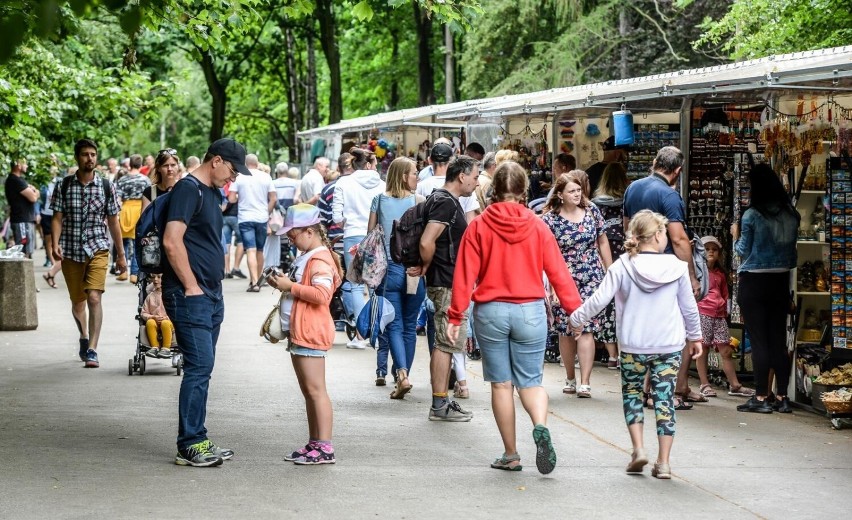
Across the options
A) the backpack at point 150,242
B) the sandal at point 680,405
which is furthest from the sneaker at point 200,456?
the sandal at point 680,405

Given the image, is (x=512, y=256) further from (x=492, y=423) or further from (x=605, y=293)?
(x=492, y=423)

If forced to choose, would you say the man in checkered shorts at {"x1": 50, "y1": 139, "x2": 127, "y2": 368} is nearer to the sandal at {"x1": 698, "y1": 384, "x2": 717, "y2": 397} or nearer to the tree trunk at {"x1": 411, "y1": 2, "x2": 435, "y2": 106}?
the sandal at {"x1": 698, "y1": 384, "x2": 717, "y2": 397}

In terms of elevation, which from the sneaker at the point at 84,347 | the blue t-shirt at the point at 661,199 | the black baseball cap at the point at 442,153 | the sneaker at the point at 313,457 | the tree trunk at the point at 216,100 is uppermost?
the tree trunk at the point at 216,100

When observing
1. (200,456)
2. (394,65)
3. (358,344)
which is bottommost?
(200,456)

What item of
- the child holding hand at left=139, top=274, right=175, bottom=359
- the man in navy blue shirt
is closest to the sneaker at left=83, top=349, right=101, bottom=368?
the child holding hand at left=139, top=274, right=175, bottom=359

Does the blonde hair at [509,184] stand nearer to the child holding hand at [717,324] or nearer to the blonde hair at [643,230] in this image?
the blonde hair at [643,230]

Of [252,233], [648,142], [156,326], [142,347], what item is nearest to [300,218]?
[156,326]

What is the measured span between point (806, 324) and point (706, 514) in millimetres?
4650

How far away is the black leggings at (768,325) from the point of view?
10625mm

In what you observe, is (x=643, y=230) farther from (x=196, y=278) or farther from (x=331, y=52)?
(x=331, y=52)

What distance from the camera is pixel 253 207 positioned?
20.6m

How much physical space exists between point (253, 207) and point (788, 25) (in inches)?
336

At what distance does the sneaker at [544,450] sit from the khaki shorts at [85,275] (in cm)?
618

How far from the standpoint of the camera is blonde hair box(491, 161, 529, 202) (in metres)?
7.96
